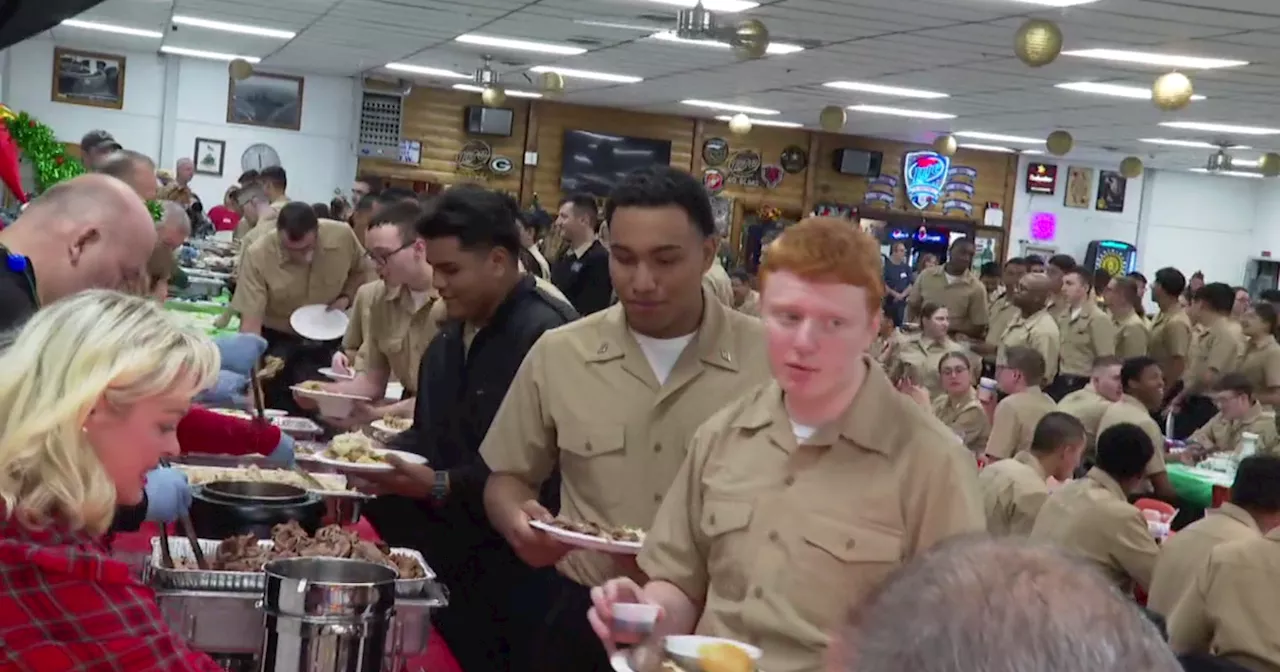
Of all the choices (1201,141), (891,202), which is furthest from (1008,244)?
(1201,141)

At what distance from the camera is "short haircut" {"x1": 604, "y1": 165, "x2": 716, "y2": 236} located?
283cm

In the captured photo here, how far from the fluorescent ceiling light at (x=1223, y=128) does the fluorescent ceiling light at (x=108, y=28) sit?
33.9 feet

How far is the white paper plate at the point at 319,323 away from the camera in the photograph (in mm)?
6605

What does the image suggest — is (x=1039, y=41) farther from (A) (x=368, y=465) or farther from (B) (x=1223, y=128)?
(B) (x=1223, y=128)

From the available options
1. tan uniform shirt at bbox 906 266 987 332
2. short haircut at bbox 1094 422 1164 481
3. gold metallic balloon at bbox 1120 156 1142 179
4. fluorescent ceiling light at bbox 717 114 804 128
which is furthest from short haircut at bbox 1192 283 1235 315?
fluorescent ceiling light at bbox 717 114 804 128

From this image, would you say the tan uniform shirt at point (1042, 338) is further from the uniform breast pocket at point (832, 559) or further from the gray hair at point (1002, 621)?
the gray hair at point (1002, 621)

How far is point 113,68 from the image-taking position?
16344 millimetres

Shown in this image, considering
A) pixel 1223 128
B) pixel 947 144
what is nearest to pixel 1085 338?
pixel 1223 128

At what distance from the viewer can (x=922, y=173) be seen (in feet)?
65.4

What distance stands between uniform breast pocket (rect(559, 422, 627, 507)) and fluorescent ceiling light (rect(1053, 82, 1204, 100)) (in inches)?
385

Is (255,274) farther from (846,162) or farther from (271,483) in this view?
(846,162)

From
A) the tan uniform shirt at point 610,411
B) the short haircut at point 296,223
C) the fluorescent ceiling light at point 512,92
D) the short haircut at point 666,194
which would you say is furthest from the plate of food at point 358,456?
the fluorescent ceiling light at point 512,92

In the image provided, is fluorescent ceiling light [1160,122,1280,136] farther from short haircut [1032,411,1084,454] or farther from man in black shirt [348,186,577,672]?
man in black shirt [348,186,577,672]

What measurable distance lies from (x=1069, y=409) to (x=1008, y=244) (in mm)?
12606
